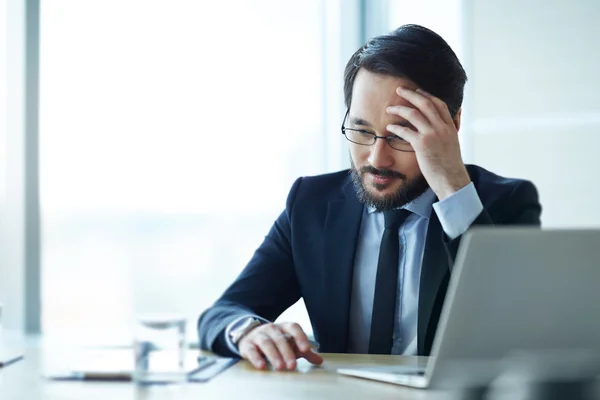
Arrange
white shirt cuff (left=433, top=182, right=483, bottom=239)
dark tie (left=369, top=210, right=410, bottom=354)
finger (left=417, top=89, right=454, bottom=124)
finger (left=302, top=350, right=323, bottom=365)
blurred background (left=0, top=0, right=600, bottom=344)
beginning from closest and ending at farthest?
finger (left=302, top=350, right=323, bottom=365) < white shirt cuff (left=433, top=182, right=483, bottom=239) < dark tie (left=369, top=210, right=410, bottom=354) < finger (left=417, top=89, right=454, bottom=124) < blurred background (left=0, top=0, right=600, bottom=344)

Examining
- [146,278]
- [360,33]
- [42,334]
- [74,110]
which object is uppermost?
[360,33]

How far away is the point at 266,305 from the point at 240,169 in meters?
1.38

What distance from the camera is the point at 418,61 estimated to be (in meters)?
1.86

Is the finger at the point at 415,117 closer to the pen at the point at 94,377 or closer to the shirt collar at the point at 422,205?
the shirt collar at the point at 422,205

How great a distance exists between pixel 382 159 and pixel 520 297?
3.11ft

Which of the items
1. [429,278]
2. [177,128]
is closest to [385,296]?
[429,278]

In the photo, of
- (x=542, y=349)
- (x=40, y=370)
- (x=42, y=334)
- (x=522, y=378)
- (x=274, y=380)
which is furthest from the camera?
(x=42, y=334)

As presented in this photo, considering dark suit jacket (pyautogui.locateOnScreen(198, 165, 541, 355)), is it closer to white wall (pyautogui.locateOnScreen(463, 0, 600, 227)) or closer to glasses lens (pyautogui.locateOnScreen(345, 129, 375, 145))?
glasses lens (pyautogui.locateOnScreen(345, 129, 375, 145))

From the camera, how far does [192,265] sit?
3.17 meters

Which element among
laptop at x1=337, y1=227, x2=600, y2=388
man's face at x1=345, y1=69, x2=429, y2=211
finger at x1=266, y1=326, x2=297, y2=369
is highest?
man's face at x1=345, y1=69, x2=429, y2=211

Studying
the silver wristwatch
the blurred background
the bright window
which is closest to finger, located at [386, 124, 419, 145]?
the silver wristwatch

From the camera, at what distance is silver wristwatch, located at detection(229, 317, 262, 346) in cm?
142

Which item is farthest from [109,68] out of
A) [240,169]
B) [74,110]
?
[240,169]

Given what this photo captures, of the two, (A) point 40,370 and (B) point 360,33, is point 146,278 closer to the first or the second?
(B) point 360,33
